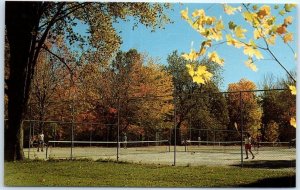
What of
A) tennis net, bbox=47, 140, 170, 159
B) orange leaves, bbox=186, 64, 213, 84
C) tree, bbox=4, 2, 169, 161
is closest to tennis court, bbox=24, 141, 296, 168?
tennis net, bbox=47, 140, 170, 159

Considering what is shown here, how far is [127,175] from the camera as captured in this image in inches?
384

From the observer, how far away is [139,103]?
26.7 metres

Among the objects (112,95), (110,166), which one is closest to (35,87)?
(112,95)

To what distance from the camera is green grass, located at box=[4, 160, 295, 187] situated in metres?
8.48

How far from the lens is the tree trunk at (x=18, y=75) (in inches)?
456

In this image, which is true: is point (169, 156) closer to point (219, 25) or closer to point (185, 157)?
point (185, 157)

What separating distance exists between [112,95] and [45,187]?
17576 millimetres

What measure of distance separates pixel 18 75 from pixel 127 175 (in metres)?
4.30

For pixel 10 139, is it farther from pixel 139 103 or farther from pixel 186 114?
pixel 186 114

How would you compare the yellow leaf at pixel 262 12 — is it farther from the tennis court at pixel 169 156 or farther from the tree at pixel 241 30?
the tennis court at pixel 169 156

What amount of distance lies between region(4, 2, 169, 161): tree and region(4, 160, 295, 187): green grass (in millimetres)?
1427

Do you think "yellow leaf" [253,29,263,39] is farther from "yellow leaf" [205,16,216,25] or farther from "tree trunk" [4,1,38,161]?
"tree trunk" [4,1,38,161]

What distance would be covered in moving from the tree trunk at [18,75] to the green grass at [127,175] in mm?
936

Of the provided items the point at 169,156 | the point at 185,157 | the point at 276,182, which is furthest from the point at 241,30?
the point at 169,156
